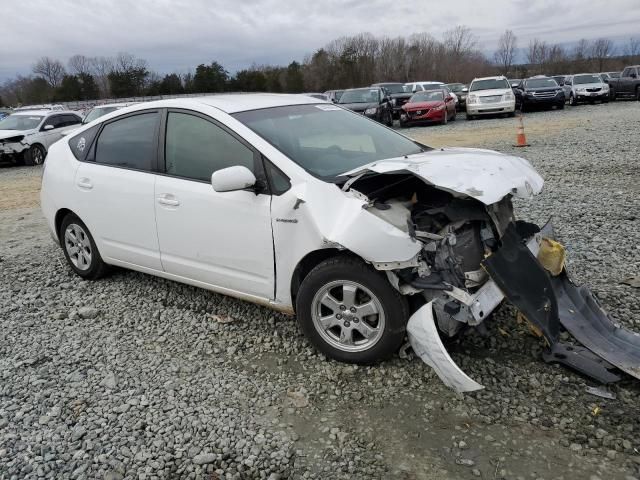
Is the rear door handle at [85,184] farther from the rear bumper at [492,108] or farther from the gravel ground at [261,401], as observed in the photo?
the rear bumper at [492,108]

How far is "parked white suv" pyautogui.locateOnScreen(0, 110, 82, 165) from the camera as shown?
1631 centimetres

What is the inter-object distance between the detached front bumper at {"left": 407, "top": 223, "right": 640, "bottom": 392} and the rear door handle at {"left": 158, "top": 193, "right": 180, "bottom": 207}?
2.04 meters

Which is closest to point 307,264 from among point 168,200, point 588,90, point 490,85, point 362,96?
point 168,200

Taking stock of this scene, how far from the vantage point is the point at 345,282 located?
334 cm

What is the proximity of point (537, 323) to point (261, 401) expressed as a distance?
1720mm

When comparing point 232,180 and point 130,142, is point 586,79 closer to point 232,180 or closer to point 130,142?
point 130,142

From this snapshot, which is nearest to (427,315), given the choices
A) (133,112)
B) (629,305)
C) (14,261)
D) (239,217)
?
(239,217)

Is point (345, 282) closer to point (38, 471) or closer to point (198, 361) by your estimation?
point (198, 361)

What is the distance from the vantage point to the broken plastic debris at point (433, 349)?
2.91 metres

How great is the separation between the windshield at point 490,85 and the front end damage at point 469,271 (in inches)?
823

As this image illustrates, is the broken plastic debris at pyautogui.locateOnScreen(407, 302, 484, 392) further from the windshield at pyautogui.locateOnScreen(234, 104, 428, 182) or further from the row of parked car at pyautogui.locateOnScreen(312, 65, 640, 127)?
the row of parked car at pyautogui.locateOnScreen(312, 65, 640, 127)

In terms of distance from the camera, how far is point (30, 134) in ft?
54.3

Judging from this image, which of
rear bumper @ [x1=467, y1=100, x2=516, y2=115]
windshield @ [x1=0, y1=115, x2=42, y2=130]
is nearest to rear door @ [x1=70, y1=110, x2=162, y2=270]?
windshield @ [x1=0, y1=115, x2=42, y2=130]

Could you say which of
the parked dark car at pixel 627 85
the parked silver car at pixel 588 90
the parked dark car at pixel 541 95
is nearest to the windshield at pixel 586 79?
the parked silver car at pixel 588 90
